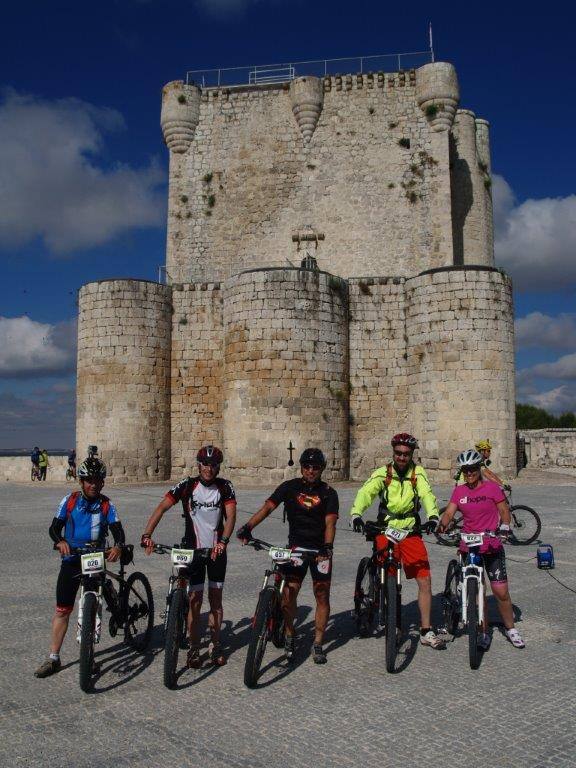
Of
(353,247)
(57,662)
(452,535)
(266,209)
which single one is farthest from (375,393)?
(57,662)

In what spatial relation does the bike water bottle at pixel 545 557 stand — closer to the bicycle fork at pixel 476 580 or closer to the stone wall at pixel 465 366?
the bicycle fork at pixel 476 580

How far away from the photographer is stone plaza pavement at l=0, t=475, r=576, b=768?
155 inches

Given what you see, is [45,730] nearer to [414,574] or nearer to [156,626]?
[156,626]

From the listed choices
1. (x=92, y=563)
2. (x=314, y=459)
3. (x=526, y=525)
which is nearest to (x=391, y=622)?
(x=314, y=459)

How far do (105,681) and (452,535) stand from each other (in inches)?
124

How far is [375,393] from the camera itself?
23.7m

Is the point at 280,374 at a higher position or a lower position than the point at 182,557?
higher

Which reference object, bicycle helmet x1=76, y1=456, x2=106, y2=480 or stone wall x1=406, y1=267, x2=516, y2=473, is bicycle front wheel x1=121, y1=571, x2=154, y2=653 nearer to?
bicycle helmet x1=76, y1=456, x2=106, y2=480

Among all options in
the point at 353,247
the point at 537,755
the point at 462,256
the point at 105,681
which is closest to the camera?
the point at 537,755

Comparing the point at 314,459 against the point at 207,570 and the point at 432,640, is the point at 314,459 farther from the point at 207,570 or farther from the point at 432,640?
the point at 432,640

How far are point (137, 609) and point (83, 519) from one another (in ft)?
3.24

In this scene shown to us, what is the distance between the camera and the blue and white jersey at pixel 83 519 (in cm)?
536

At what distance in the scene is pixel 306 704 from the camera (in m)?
4.64

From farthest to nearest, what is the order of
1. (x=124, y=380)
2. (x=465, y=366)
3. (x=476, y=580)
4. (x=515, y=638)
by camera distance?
1. (x=124, y=380)
2. (x=465, y=366)
3. (x=515, y=638)
4. (x=476, y=580)
